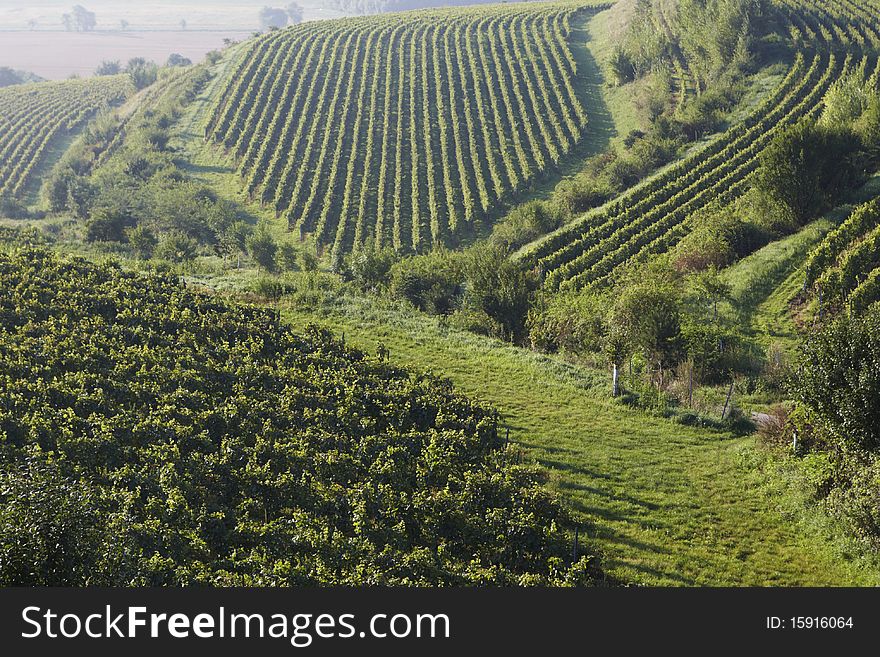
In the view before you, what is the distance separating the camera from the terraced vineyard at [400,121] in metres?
83.6

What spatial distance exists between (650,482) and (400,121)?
287ft

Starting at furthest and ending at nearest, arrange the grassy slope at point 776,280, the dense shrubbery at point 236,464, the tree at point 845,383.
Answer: the grassy slope at point 776,280
the tree at point 845,383
the dense shrubbery at point 236,464

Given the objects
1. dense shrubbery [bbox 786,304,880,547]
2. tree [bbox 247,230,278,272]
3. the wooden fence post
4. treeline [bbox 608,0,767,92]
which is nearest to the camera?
dense shrubbery [bbox 786,304,880,547]

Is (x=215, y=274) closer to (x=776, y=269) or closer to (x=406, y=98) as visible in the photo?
(x=776, y=269)

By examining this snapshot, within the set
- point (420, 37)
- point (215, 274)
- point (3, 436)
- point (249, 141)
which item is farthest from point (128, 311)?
point (420, 37)

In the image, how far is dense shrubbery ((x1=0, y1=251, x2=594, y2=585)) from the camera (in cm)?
1881

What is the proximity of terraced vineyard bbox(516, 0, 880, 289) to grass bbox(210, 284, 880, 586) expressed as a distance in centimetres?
1993

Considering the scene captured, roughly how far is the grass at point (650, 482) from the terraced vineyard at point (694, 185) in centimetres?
1993

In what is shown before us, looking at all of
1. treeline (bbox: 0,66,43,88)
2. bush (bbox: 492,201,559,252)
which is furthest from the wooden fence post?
treeline (bbox: 0,66,43,88)

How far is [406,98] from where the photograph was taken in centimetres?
11175

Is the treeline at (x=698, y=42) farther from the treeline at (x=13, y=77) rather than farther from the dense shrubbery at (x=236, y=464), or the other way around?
the treeline at (x=13, y=77)

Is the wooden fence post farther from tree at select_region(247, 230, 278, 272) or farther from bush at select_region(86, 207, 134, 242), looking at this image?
bush at select_region(86, 207, 134, 242)

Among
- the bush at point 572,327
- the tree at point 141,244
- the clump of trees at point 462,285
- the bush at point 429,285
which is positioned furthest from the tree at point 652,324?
the tree at point 141,244

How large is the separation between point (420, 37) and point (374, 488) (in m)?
129
